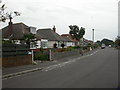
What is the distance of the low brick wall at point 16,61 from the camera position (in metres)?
17.8

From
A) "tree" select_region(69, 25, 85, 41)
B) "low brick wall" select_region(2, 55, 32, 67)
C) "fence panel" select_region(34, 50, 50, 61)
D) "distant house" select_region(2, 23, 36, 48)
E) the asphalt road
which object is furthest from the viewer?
"tree" select_region(69, 25, 85, 41)

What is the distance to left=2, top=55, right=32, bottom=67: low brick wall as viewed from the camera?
17761mm

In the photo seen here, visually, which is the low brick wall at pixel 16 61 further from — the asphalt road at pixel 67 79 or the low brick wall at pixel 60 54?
the low brick wall at pixel 60 54

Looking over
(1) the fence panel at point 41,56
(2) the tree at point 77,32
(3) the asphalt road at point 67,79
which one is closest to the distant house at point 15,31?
(1) the fence panel at point 41,56

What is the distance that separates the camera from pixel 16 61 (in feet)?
63.0

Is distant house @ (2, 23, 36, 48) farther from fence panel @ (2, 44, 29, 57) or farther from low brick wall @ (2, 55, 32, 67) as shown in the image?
fence panel @ (2, 44, 29, 57)

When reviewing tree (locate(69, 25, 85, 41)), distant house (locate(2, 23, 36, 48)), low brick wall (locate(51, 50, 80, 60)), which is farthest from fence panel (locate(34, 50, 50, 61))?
tree (locate(69, 25, 85, 41))

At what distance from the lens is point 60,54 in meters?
32.6

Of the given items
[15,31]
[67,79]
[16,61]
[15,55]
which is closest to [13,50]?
[15,55]

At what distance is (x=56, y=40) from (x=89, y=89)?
53690 mm

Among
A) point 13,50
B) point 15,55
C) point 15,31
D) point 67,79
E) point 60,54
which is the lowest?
point 67,79

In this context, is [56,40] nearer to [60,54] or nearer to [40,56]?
[60,54]

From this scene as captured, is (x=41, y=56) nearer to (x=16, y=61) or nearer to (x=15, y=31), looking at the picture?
(x=16, y=61)

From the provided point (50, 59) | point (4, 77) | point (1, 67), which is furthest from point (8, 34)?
point (4, 77)
